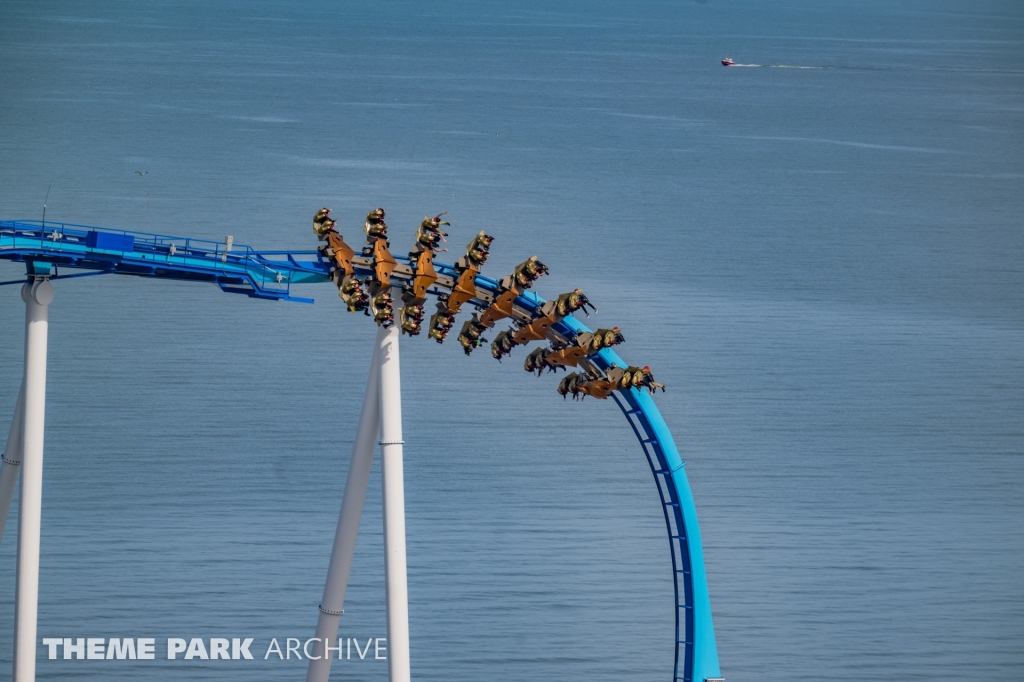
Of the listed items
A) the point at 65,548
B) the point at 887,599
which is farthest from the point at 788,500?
the point at 65,548

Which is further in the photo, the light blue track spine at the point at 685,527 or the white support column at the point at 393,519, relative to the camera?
the light blue track spine at the point at 685,527

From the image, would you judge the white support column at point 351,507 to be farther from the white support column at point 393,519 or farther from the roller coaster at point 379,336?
the white support column at point 393,519

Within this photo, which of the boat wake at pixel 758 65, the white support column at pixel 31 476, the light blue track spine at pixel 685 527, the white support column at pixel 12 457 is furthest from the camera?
the boat wake at pixel 758 65

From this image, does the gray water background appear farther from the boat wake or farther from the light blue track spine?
the boat wake

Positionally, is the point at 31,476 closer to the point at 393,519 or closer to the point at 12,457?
the point at 12,457

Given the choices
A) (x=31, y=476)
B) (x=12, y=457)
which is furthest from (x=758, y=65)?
(x=31, y=476)

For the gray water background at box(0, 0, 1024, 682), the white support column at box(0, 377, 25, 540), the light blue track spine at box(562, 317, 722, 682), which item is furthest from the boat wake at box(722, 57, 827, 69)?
the white support column at box(0, 377, 25, 540)

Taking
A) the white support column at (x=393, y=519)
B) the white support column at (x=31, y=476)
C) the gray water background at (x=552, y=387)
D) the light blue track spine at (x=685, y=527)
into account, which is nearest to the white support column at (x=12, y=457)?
the white support column at (x=31, y=476)
